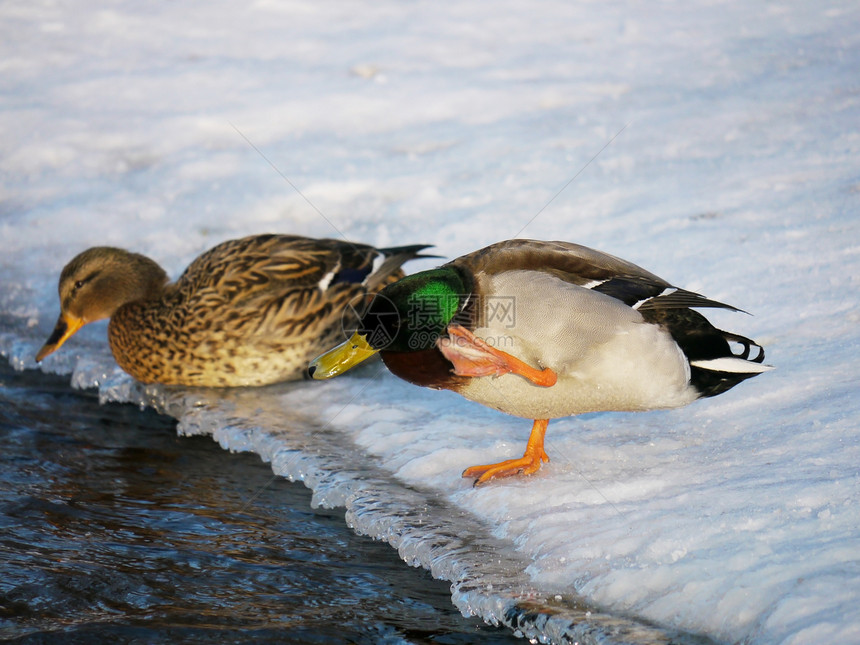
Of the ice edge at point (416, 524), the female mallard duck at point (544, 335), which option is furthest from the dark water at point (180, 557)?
the female mallard duck at point (544, 335)

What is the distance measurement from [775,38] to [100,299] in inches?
218

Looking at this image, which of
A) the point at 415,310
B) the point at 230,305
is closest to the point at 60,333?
the point at 230,305

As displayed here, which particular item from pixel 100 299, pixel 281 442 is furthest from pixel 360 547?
pixel 100 299

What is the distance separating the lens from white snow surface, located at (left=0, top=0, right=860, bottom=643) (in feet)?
8.59

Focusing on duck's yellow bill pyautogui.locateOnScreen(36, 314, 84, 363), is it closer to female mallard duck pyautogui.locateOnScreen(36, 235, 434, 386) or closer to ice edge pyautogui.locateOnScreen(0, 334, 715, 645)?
female mallard duck pyautogui.locateOnScreen(36, 235, 434, 386)

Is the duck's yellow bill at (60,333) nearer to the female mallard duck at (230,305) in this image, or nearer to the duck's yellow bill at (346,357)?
the female mallard duck at (230,305)

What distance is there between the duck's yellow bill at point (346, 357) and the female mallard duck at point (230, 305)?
127cm

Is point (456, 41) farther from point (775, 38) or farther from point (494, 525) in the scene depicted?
point (494, 525)

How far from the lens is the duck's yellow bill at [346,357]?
301cm

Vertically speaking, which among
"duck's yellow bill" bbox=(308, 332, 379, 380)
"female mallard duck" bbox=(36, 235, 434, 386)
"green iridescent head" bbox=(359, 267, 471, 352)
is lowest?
"female mallard duck" bbox=(36, 235, 434, 386)

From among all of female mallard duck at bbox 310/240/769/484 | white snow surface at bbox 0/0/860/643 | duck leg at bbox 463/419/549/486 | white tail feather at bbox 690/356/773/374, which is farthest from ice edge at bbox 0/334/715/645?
white tail feather at bbox 690/356/773/374

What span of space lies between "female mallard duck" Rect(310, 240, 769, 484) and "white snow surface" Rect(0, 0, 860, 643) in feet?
1.06

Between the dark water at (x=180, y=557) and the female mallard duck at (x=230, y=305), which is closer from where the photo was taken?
the dark water at (x=180, y=557)

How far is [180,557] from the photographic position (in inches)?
112
